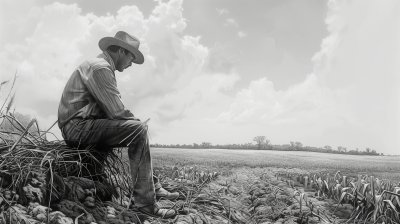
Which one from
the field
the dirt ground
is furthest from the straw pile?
the field

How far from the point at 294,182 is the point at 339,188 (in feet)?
4.45

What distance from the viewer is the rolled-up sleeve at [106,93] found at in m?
3.18

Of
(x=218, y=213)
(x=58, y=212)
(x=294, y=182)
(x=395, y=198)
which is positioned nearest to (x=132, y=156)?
(x=58, y=212)

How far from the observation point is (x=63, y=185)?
2949mm

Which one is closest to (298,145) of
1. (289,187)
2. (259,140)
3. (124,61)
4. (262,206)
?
(259,140)

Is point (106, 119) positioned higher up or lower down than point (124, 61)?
lower down

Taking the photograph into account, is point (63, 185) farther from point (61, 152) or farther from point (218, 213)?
point (218, 213)

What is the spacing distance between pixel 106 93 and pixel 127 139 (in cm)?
50

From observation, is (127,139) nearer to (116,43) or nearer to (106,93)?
(106,93)

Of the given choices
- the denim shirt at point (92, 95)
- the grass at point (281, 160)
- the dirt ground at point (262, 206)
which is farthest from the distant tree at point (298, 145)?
the denim shirt at point (92, 95)

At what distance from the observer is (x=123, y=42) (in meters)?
3.46

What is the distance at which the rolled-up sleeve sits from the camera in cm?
318

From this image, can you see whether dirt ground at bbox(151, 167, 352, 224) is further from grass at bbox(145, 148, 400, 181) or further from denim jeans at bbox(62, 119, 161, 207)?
grass at bbox(145, 148, 400, 181)

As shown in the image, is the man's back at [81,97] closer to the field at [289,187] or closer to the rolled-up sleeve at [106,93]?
the rolled-up sleeve at [106,93]
